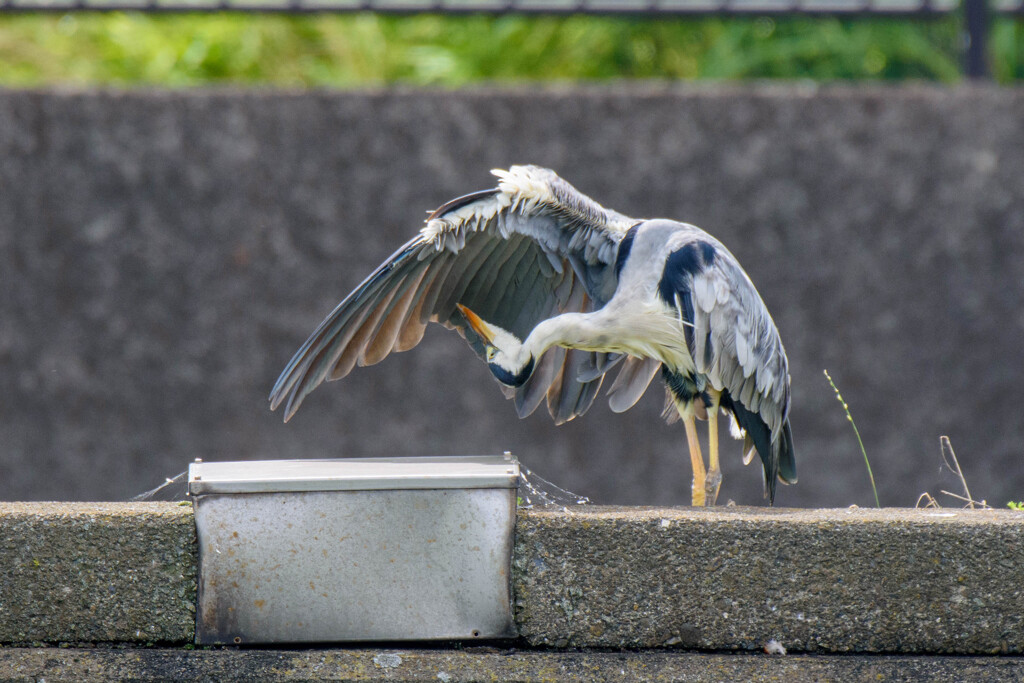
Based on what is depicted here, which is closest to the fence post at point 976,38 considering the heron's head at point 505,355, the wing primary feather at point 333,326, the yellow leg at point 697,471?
the yellow leg at point 697,471

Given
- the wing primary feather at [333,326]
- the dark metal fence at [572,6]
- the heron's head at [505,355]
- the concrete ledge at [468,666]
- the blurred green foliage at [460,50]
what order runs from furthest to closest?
the blurred green foliage at [460,50] < the dark metal fence at [572,6] < the heron's head at [505,355] < the wing primary feather at [333,326] < the concrete ledge at [468,666]

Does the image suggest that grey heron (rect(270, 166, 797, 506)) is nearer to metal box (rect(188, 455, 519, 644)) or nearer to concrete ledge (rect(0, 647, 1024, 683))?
metal box (rect(188, 455, 519, 644))

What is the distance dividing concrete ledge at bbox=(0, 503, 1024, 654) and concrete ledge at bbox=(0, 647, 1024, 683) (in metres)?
0.04

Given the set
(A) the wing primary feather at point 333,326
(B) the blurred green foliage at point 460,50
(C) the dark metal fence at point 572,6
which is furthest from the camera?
(B) the blurred green foliage at point 460,50

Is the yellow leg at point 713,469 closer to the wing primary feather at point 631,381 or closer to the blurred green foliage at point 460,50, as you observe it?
the wing primary feather at point 631,381

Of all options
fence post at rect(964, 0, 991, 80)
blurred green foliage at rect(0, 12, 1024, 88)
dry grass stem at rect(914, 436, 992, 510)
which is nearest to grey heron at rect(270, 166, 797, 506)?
dry grass stem at rect(914, 436, 992, 510)

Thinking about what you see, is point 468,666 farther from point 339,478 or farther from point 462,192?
point 462,192

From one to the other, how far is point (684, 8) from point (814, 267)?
4.76ft

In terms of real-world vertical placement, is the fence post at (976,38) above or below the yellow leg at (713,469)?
above

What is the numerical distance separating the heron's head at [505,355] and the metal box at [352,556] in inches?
36.8

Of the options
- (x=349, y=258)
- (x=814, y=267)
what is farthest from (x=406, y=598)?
(x=814, y=267)

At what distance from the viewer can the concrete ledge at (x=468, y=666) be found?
2.38 meters

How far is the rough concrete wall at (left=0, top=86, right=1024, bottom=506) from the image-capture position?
5664 millimetres

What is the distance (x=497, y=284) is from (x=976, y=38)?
3489 millimetres
